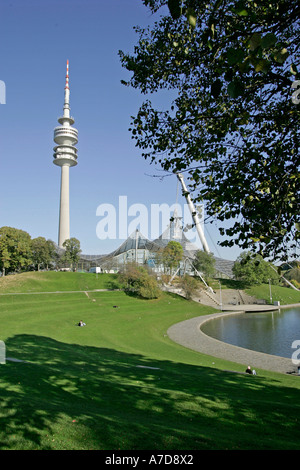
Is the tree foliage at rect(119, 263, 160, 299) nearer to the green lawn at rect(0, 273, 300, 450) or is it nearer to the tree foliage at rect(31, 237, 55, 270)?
the tree foliage at rect(31, 237, 55, 270)

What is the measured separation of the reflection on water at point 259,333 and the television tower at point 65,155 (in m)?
89.0

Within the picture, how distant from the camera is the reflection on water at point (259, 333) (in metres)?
26.1

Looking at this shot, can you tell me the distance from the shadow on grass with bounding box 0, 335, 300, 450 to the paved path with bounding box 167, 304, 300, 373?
9.48 meters

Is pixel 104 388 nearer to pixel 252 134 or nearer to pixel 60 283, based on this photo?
pixel 252 134

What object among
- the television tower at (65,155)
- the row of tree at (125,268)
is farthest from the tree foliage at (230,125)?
the television tower at (65,155)

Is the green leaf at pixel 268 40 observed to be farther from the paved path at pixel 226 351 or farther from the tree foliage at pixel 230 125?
the paved path at pixel 226 351

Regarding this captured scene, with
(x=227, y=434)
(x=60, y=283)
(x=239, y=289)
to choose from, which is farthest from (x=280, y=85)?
(x=239, y=289)

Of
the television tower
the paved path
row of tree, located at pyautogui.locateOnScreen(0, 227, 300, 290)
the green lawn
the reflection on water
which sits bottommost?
the reflection on water

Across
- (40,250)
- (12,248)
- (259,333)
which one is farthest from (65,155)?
(259,333)

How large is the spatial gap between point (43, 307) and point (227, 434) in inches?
1401

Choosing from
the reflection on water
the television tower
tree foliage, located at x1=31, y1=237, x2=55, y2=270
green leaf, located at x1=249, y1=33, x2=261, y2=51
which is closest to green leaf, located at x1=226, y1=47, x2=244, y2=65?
green leaf, located at x1=249, y1=33, x2=261, y2=51

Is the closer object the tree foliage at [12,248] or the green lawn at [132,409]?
the green lawn at [132,409]

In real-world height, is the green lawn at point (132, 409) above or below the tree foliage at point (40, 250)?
below

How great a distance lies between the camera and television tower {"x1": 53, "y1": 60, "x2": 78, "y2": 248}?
120 meters
